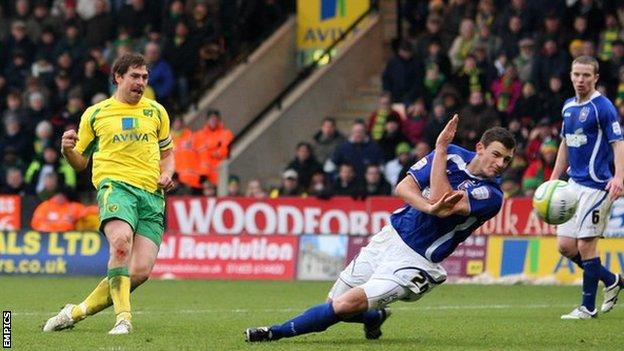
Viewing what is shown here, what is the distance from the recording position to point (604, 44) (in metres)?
24.0

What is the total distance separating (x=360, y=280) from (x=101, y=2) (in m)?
19.4

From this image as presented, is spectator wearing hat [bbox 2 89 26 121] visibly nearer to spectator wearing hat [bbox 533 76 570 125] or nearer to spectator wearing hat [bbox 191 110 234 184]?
spectator wearing hat [bbox 191 110 234 184]

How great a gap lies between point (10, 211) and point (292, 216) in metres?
5.40

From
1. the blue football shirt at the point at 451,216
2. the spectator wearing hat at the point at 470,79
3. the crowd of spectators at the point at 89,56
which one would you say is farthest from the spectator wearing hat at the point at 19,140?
the blue football shirt at the point at 451,216

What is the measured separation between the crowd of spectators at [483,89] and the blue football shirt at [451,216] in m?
10.7

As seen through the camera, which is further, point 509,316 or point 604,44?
point 604,44

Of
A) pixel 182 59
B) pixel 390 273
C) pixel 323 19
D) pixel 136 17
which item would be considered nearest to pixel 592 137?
pixel 390 273

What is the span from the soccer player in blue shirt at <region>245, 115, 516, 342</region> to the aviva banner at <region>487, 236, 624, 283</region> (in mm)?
8965

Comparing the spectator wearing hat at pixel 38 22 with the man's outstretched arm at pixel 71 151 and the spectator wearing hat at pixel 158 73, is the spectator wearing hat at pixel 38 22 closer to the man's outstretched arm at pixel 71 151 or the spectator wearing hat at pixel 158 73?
the spectator wearing hat at pixel 158 73

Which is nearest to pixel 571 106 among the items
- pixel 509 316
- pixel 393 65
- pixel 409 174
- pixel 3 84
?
pixel 509 316

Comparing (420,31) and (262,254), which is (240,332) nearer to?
(262,254)

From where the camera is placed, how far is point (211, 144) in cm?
2533

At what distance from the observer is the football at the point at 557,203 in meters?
12.4

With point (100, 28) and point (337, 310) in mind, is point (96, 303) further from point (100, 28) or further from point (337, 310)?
point (100, 28)
